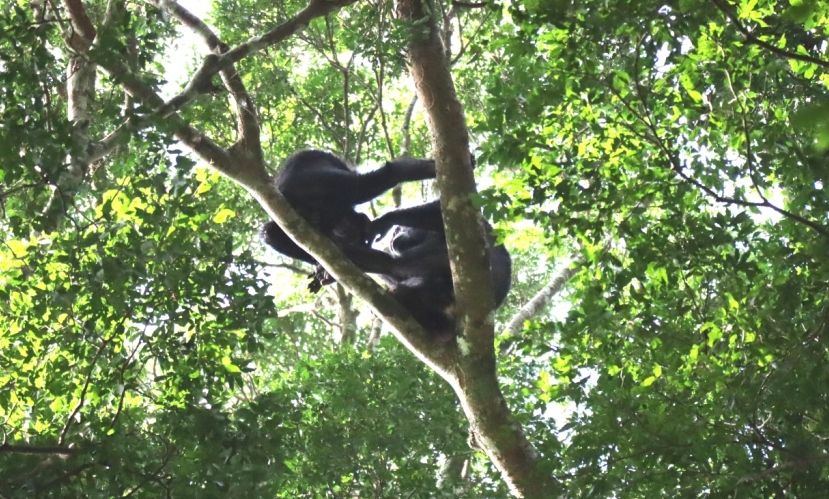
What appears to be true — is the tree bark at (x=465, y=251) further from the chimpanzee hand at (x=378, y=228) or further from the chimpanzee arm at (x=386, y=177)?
the chimpanzee hand at (x=378, y=228)

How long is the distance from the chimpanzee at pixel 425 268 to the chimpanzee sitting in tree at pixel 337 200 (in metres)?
0.21

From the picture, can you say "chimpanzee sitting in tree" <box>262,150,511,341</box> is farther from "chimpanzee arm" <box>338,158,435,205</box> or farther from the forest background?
the forest background

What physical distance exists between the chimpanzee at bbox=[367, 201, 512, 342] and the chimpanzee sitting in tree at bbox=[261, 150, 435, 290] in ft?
0.68

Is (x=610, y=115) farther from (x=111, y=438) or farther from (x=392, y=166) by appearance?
(x=111, y=438)

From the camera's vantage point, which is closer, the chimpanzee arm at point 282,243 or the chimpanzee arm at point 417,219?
the chimpanzee arm at point 282,243

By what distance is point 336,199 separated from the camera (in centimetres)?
574

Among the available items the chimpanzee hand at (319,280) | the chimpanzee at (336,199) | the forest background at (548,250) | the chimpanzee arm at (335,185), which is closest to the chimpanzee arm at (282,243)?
the chimpanzee at (336,199)

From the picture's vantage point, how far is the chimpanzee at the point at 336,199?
5578 millimetres

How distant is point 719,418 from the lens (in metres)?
3.40

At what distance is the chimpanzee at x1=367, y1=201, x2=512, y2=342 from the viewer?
5.50 metres

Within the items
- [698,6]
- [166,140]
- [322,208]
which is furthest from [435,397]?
[698,6]

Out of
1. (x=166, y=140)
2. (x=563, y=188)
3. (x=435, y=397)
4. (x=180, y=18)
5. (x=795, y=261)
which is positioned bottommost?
(x=795, y=261)

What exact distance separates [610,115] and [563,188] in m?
0.57

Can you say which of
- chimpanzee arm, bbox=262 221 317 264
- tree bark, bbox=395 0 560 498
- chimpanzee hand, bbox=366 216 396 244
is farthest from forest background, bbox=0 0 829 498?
chimpanzee hand, bbox=366 216 396 244
